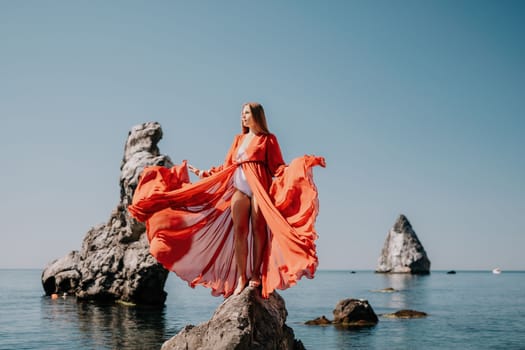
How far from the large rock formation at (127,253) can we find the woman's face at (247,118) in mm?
27408

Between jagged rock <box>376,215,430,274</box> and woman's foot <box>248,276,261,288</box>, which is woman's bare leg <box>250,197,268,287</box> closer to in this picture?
A: woman's foot <box>248,276,261,288</box>

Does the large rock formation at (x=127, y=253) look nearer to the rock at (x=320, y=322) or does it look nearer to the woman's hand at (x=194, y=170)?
the rock at (x=320, y=322)

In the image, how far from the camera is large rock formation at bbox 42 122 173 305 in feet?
123

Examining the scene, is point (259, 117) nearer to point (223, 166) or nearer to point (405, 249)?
point (223, 166)

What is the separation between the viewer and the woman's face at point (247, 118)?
8656 millimetres

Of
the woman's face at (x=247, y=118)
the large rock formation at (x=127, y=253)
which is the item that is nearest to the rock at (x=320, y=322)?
the large rock formation at (x=127, y=253)

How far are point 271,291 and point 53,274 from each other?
149ft

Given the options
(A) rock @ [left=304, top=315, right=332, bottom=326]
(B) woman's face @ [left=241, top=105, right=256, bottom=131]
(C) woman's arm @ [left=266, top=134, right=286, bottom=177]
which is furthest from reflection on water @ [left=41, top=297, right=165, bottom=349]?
(B) woman's face @ [left=241, top=105, right=256, bottom=131]

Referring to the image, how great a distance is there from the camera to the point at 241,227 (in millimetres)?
8438

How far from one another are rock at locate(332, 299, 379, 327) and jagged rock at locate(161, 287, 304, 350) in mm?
26055

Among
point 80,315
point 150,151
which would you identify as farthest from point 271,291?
point 150,151

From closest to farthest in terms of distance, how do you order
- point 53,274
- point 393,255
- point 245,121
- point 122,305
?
1. point 245,121
2. point 122,305
3. point 53,274
4. point 393,255

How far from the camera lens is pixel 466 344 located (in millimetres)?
30266

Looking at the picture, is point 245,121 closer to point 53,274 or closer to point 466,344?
point 466,344
